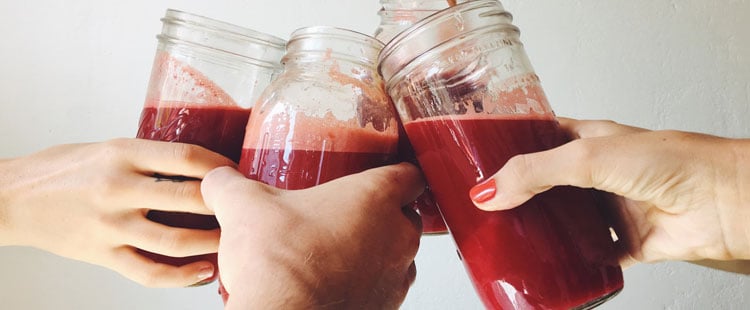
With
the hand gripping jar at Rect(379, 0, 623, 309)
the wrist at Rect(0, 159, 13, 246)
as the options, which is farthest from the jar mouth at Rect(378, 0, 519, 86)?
the wrist at Rect(0, 159, 13, 246)

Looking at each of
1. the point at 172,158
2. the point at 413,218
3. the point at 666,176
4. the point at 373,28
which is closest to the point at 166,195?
the point at 172,158

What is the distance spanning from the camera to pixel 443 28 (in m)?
0.49

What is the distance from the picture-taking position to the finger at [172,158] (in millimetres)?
549

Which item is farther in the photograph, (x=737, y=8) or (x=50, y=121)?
(x=50, y=121)

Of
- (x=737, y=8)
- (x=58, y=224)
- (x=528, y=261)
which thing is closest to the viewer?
(x=528, y=261)

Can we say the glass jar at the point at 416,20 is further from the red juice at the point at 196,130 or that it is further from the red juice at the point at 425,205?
the red juice at the point at 196,130

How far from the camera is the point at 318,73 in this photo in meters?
0.56

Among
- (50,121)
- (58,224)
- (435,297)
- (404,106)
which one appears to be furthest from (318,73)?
(50,121)

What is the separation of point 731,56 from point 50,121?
121 cm

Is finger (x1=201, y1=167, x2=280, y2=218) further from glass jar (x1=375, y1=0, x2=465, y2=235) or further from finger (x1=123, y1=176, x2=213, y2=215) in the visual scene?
glass jar (x1=375, y1=0, x2=465, y2=235)

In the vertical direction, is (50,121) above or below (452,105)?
below

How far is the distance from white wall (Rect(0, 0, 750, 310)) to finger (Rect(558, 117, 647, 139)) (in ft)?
1.08

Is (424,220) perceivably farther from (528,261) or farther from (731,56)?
(731,56)

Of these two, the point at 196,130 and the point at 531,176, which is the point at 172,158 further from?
the point at 531,176
